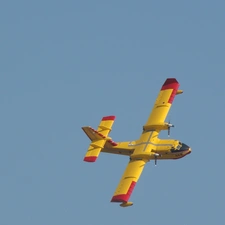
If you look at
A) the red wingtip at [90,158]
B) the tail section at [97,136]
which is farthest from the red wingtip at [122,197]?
the tail section at [97,136]

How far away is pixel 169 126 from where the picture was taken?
173750mm

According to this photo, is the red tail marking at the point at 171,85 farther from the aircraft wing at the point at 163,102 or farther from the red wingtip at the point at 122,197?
the red wingtip at the point at 122,197

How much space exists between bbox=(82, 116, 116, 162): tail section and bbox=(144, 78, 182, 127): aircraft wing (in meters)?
5.91

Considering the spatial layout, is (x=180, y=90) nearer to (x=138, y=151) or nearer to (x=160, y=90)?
(x=160, y=90)

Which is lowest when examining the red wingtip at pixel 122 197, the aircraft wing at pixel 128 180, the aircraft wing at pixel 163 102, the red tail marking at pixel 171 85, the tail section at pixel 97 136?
the red wingtip at pixel 122 197

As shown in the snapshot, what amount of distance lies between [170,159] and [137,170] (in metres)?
6.03

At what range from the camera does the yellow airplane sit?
6575 inches

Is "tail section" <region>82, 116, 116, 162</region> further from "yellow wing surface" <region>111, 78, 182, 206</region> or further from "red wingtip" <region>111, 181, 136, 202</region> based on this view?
"red wingtip" <region>111, 181, 136, 202</region>

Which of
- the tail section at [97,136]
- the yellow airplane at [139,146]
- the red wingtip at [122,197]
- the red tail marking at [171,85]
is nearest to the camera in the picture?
the red wingtip at [122,197]

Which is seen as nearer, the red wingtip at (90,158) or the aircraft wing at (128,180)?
the aircraft wing at (128,180)

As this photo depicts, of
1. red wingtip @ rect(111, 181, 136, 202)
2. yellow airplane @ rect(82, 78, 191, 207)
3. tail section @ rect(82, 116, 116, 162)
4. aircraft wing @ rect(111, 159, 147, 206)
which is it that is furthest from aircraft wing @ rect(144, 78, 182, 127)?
red wingtip @ rect(111, 181, 136, 202)

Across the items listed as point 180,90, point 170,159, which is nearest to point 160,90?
point 180,90

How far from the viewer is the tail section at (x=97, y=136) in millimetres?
172125

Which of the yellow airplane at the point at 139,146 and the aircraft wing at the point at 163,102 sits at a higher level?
the aircraft wing at the point at 163,102
